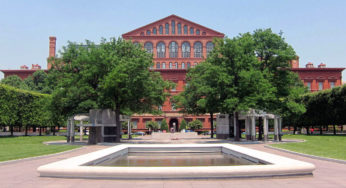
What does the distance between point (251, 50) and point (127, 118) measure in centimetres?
1844

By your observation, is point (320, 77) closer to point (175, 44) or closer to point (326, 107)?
point (326, 107)

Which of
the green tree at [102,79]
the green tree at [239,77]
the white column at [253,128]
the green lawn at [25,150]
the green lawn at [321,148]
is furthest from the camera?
the white column at [253,128]

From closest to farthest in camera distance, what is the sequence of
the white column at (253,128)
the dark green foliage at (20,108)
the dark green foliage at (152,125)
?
the white column at (253,128) → the dark green foliage at (20,108) → the dark green foliage at (152,125)

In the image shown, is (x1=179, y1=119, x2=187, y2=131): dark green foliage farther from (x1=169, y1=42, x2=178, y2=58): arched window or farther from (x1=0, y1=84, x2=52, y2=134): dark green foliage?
(x1=0, y1=84, x2=52, y2=134): dark green foliage

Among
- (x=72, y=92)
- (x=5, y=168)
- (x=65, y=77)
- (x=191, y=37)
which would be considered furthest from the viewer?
(x=191, y=37)

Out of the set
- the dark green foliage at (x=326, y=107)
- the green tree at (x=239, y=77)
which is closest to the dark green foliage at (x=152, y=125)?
the dark green foliage at (x=326, y=107)

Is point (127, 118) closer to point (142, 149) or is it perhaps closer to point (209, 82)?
point (209, 82)

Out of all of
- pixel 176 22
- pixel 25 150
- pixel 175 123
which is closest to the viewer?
pixel 25 150

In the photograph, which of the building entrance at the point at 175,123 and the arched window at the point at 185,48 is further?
the arched window at the point at 185,48

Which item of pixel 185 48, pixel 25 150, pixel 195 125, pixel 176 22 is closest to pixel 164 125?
pixel 195 125

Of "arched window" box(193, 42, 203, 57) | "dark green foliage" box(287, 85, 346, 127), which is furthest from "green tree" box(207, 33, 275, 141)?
"arched window" box(193, 42, 203, 57)

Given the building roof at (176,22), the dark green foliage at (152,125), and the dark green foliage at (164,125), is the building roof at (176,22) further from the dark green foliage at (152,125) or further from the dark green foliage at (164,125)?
the dark green foliage at (164,125)

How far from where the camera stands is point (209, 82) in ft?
106

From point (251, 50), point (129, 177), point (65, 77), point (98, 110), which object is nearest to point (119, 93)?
point (98, 110)
